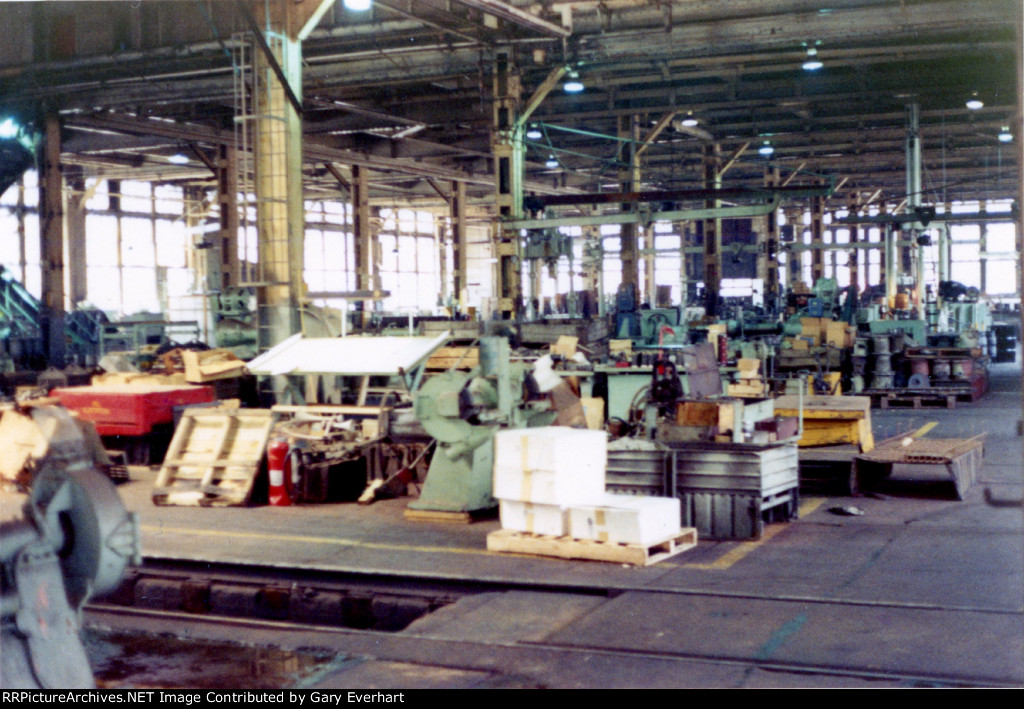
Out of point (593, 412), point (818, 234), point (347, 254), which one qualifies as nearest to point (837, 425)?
point (593, 412)

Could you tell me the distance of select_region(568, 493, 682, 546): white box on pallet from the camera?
728 cm

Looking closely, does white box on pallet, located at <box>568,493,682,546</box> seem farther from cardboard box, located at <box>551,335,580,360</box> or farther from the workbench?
cardboard box, located at <box>551,335,580,360</box>

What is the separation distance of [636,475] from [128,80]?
13.9m

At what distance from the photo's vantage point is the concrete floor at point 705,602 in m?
5.18

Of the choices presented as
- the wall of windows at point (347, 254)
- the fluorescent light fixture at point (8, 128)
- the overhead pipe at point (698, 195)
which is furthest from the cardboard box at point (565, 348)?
the wall of windows at point (347, 254)

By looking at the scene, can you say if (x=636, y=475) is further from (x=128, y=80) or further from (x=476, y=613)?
(x=128, y=80)

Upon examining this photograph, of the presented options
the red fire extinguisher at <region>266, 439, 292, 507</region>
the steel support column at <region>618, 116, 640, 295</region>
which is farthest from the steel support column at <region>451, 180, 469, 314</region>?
the red fire extinguisher at <region>266, 439, 292, 507</region>

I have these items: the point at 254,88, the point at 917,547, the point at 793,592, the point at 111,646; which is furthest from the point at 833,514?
the point at 254,88

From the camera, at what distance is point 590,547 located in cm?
737

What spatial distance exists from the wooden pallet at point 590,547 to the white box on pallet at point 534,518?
0.04m

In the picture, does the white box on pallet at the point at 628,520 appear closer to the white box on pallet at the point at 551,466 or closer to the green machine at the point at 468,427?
the white box on pallet at the point at 551,466

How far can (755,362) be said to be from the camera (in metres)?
13.3

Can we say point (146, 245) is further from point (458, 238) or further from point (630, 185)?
point (630, 185)

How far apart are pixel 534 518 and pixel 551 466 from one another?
494mm
